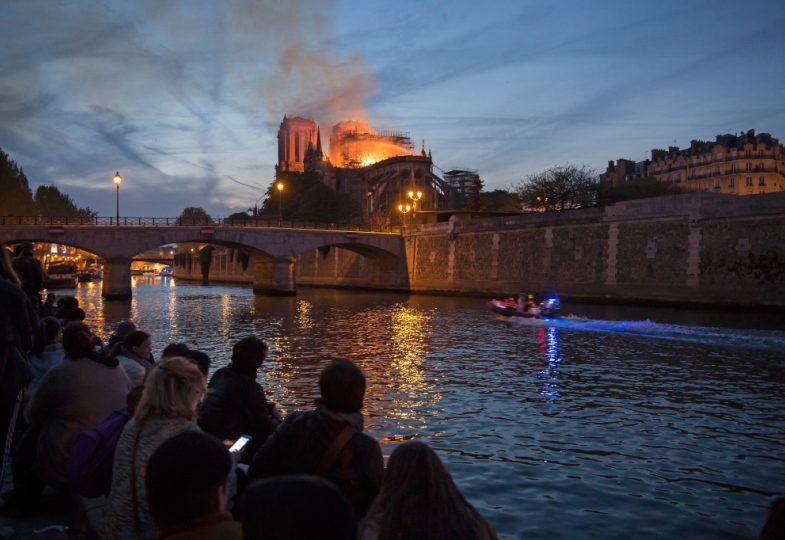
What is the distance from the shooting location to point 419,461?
106 inches

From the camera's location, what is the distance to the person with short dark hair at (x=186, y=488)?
2.47m

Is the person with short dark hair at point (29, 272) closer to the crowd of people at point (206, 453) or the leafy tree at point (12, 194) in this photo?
the crowd of people at point (206, 453)

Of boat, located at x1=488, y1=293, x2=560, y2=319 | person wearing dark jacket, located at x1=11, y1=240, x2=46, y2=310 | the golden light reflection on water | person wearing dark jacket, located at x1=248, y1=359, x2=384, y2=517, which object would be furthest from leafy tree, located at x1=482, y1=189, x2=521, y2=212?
person wearing dark jacket, located at x1=248, y1=359, x2=384, y2=517

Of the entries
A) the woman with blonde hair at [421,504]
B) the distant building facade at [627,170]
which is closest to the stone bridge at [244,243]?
the woman with blonde hair at [421,504]

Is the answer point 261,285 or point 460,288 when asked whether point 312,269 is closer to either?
point 261,285

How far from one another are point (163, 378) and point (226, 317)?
2905 centimetres

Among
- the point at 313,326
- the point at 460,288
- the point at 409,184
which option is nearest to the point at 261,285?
the point at 460,288

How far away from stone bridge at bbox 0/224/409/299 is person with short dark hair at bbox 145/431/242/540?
44110 millimetres

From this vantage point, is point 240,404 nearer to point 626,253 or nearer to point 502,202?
point 626,253

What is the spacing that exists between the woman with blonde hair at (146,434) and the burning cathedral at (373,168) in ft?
226

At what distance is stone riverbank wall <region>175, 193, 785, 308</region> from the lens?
1275 inches

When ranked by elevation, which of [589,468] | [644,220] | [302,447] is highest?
[644,220]

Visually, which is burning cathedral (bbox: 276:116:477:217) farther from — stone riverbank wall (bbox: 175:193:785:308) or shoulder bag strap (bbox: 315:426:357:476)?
shoulder bag strap (bbox: 315:426:357:476)

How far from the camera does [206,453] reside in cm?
253
